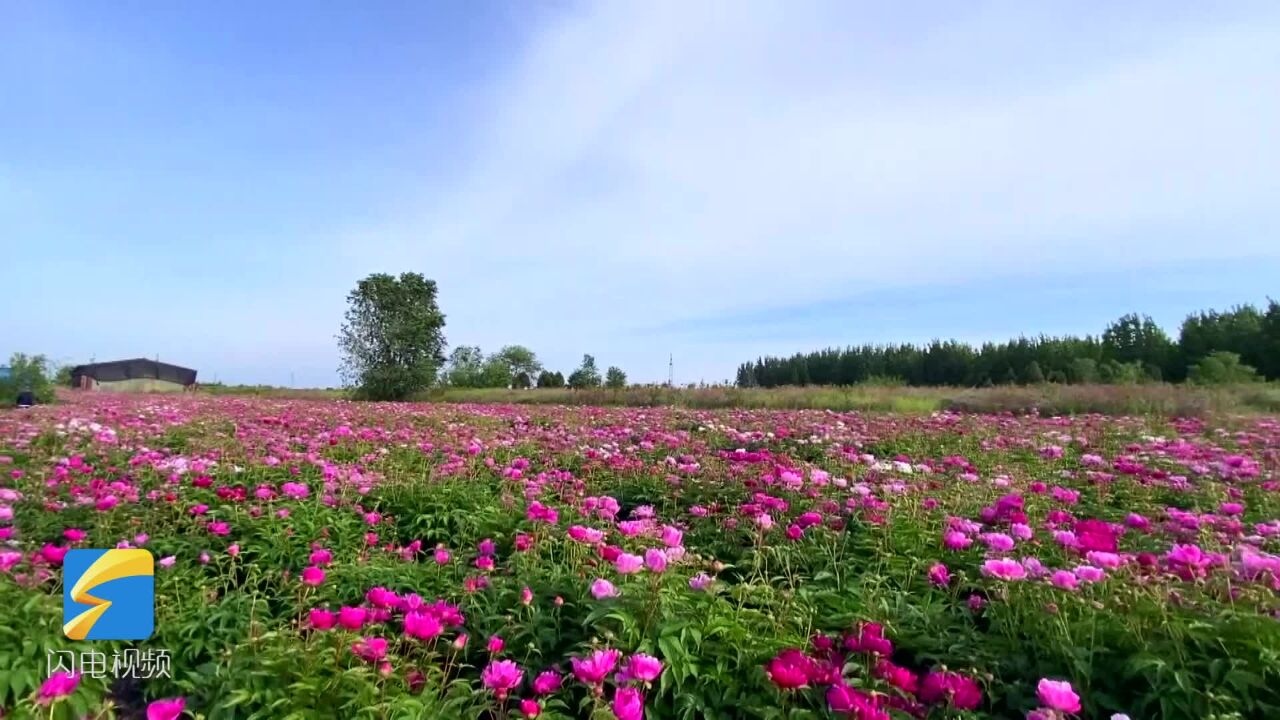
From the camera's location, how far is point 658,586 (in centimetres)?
184

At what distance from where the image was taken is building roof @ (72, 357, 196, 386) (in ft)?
145

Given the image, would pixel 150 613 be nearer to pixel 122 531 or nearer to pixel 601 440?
pixel 122 531

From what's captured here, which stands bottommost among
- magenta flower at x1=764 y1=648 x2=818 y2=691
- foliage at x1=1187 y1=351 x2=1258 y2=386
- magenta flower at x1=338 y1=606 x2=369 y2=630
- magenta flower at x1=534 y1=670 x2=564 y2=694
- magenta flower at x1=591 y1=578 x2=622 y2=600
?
magenta flower at x1=534 y1=670 x2=564 y2=694

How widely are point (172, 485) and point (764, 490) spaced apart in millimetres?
3269

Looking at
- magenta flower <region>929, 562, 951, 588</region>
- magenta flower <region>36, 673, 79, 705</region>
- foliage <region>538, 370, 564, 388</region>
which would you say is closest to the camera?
magenta flower <region>36, 673, 79, 705</region>

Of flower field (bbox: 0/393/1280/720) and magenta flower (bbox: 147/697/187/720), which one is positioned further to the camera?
flower field (bbox: 0/393/1280/720)

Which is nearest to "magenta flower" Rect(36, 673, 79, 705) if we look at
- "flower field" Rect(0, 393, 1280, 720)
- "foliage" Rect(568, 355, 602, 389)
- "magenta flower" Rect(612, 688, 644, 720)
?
"flower field" Rect(0, 393, 1280, 720)

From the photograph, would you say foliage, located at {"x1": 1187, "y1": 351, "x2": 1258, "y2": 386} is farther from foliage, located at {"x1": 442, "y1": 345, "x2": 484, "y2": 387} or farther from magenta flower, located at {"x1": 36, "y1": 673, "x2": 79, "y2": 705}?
foliage, located at {"x1": 442, "y1": 345, "x2": 484, "y2": 387}

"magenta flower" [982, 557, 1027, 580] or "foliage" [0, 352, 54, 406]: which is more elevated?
"foliage" [0, 352, 54, 406]

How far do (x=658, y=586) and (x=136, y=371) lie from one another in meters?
58.0

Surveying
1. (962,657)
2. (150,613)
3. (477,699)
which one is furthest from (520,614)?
(962,657)

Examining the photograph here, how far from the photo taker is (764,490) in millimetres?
3541

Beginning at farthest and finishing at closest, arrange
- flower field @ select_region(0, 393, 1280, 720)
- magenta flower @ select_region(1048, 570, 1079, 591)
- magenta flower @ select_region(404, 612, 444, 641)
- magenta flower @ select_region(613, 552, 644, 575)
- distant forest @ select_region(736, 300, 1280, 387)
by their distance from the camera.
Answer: distant forest @ select_region(736, 300, 1280, 387)
magenta flower @ select_region(613, 552, 644, 575)
magenta flower @ select_region(1048, 570, 1079, 591)
magenta flower @ select_region(404, 612, 444, 641)
flower field @ select_region(0, 393, 1280, 720)

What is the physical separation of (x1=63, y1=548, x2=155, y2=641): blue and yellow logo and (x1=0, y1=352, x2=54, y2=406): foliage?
654 inches
